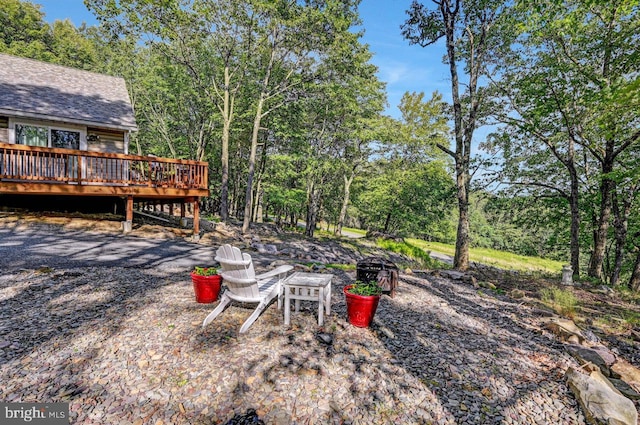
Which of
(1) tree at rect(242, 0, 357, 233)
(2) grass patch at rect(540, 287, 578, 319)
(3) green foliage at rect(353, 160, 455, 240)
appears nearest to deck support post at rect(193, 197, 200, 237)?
(1) tree at rect(242, 0, 357, 233)

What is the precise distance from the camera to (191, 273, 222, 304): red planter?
4344mm

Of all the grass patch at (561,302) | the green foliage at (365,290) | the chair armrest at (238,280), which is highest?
the chair armrest at (238,280)

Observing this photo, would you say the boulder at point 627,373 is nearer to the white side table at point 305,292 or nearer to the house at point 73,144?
the white side table at point 305,292

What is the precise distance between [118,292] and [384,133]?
17.1 meters

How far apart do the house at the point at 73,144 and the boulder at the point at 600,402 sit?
10.3 meters

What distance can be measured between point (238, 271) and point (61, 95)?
14099 mm

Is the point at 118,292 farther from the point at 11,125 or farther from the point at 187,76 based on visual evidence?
the point at 187,76

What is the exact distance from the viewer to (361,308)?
3982mm

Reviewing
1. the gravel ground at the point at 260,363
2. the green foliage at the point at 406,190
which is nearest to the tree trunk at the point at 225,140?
the green foliage at the point at 406,190

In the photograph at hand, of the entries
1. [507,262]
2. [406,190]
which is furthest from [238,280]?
[507,262]

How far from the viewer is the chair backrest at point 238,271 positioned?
→ 3.63 m

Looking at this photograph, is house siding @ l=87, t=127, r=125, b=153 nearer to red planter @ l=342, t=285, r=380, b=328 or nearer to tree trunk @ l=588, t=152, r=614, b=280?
red planter @ l=342, t=285, r=380, b=328

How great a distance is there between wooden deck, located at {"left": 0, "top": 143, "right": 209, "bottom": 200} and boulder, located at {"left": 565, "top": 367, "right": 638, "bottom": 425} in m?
10.4

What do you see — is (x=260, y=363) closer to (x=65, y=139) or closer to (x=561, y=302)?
(x=561, y=302)
